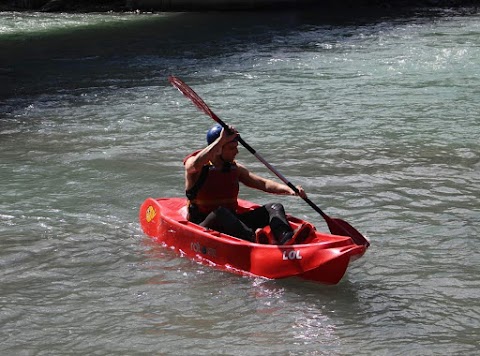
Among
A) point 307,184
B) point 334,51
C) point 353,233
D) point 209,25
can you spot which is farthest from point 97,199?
point 209,25

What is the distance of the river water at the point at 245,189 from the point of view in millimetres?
5176

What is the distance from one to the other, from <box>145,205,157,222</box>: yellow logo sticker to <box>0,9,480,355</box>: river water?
22 centimetres

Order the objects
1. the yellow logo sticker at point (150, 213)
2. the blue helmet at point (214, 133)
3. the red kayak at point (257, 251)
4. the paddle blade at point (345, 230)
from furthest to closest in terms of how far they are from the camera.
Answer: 1. the yellow logo sticker at point (150, 213)
2. the blue helmet at point (214, 133)
3. the paddle blade at point (345, 230)
4. the red kayak at point (257, 251)

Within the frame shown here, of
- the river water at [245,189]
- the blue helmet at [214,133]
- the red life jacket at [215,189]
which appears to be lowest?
the river water at [245,189]

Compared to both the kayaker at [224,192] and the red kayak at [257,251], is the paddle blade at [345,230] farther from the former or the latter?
the kayaker at [224,192]

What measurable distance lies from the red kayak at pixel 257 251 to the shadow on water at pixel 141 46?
718 cm

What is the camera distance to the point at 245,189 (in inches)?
322

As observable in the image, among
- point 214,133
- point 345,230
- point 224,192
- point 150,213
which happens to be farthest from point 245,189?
point 345,230

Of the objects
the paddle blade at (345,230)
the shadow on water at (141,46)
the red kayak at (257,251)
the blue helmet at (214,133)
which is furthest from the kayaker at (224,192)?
the shadow on water at (141,46)

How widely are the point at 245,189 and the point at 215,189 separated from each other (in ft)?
6.79

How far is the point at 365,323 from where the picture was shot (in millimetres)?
5184

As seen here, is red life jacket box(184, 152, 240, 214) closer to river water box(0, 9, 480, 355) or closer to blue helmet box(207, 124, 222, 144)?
blue helmet box(207, 124, 222, 144)

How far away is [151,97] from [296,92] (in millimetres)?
2119

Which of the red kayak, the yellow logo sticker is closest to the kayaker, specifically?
the red kayak
